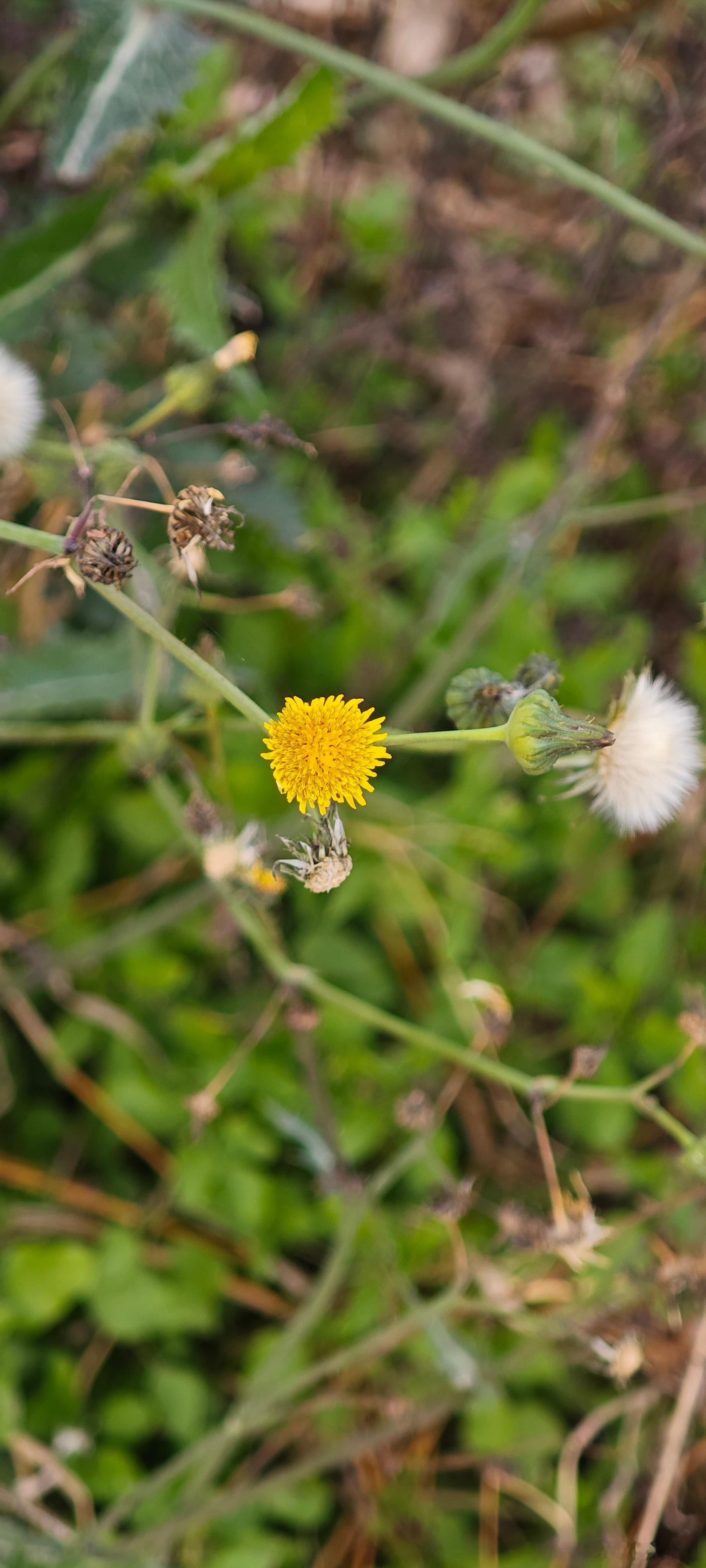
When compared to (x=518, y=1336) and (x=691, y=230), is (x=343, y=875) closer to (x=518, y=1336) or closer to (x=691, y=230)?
(x=518, y=1336)

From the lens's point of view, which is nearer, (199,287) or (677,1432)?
(677,1432)

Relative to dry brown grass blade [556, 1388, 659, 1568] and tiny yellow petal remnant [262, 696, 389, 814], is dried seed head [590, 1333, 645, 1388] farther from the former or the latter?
tiny yellow petal remnant [262, 696, 389, 814]

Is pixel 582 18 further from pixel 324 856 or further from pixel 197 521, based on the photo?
pixel 324 856

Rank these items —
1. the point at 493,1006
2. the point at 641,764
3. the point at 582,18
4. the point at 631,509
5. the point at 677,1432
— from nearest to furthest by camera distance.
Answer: the point at 641,764, the point at 493,1006, the point at 677,1432, the point at 631,509, the point at 582,18

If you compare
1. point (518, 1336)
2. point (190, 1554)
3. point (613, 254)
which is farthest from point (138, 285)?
point (190, 1554)

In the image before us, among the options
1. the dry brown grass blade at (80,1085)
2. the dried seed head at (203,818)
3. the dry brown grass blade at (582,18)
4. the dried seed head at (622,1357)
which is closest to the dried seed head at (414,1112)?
the dried seed head at (622,1357)

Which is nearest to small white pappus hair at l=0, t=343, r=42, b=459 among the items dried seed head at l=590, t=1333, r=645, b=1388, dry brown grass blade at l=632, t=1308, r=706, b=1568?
dried seed head at l=590, t=1333, r=645, b=1388

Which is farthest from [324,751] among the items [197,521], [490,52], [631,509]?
[490,52]
